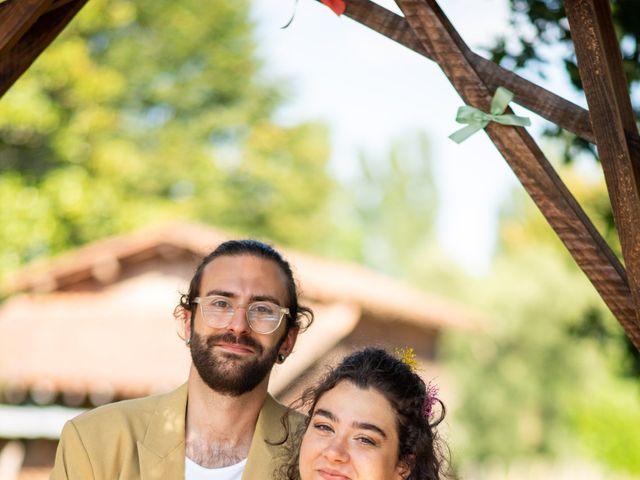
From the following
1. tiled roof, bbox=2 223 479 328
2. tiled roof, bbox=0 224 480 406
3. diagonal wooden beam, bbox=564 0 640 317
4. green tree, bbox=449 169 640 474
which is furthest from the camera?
green tree, bbox=449 169 640 474

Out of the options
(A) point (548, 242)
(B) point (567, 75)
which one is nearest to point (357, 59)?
(A) point (548, 242)

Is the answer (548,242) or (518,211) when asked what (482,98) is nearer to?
(548,242)

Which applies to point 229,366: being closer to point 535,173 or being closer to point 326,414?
point 326,414

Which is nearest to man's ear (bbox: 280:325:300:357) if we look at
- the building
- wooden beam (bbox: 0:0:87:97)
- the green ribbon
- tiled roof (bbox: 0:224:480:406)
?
the green ribbon

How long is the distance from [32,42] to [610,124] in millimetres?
1638

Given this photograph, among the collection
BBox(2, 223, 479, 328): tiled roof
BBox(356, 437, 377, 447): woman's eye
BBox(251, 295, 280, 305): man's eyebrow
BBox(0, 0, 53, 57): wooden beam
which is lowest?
BBox(356, 437, 377, 447): woman's eye

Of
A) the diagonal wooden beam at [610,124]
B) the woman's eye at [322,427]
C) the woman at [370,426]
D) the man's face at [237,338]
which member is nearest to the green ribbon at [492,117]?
the diagonal wooden beam at [610,124]

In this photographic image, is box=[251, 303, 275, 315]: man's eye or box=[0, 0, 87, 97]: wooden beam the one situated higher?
box=[0, 0, 87, 97]: wooden beam

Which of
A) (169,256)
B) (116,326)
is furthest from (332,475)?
(169,256)

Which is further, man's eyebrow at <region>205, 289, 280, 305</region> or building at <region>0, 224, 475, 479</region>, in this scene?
building at <region>0, 224, 475, 479</region>

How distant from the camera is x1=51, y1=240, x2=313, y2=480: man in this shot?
314 centimetres

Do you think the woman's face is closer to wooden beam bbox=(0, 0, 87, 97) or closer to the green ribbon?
the green ribbon

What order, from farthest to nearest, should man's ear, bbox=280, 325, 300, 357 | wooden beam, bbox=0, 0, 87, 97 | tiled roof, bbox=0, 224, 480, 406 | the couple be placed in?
tiled roof, bbox=0, 224, 480, 406, man's ear, bbox=280, 325, 300, 357, wooden beam, bbox=0, 0, 87, 97, the couple

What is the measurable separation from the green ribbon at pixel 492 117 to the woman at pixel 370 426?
0.70 metres
